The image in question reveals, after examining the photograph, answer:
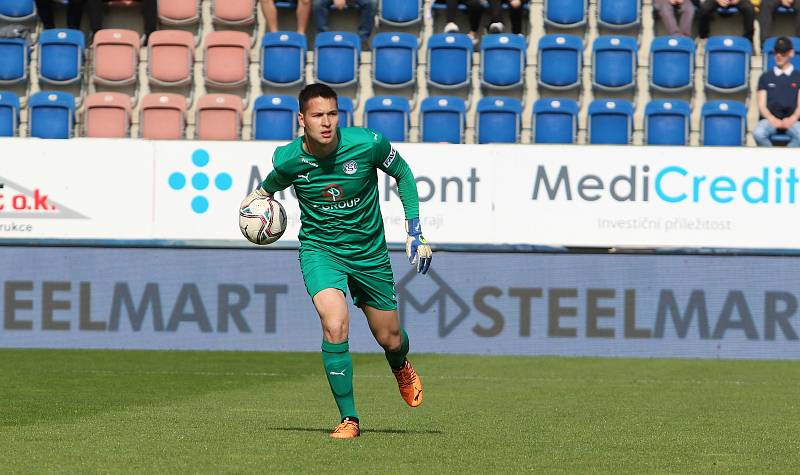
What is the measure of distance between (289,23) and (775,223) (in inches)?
317

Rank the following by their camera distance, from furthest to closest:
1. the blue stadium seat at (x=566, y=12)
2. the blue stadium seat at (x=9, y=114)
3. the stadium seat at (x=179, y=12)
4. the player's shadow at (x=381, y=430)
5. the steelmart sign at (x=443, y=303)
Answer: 1. the stadium seat at (x=179, y=12)
2. the blue stadium seat at (x=566, y=12)
3. the blue stadium seat at (x=9, y=114)
4. the steelmart sign at (x=443, y=303)
5. the player's shadow at (x=381, y=430)

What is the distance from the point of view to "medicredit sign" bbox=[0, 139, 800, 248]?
16.2 metres

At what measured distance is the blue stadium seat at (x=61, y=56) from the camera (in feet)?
65.1

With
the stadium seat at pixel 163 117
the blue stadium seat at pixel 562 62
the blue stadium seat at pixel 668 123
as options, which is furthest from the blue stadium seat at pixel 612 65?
the stadium seat at pixel 163 117

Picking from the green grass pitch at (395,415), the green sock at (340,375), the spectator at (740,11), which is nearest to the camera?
the green grass pitch at (395,415)

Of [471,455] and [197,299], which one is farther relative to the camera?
[197,299]

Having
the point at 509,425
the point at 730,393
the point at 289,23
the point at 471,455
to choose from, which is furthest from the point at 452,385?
the point at 289,23

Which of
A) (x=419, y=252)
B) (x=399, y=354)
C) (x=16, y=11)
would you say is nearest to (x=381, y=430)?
(x=399, y=354)

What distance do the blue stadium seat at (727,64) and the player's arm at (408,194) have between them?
1206cm

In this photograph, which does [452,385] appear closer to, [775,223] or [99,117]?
[775,223]

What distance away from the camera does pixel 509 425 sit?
8.70 m

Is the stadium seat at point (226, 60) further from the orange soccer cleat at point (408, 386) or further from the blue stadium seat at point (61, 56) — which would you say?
the orange soccer cleat at point (408, 386)

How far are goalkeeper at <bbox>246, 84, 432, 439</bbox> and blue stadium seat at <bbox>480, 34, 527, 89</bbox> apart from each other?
448 inches

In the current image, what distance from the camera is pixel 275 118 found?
18547 mm
